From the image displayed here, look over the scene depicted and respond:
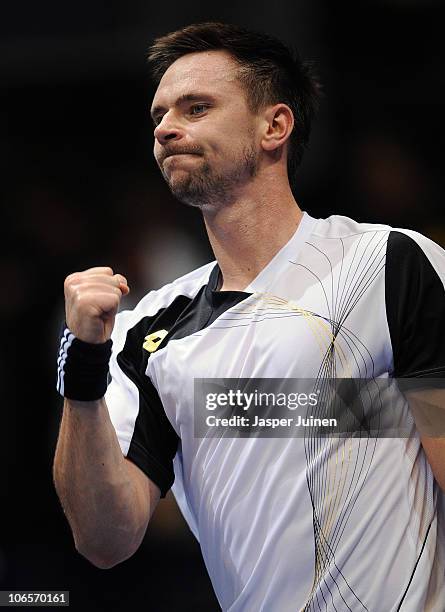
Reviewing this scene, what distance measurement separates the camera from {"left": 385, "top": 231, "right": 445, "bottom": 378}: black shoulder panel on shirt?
1328 mm

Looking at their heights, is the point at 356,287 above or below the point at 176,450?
above

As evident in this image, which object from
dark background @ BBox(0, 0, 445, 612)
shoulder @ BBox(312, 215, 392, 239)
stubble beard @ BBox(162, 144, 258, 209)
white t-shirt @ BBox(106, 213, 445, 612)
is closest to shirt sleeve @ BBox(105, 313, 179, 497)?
white t-shirt @ BBox(106, 213, 445, 612)

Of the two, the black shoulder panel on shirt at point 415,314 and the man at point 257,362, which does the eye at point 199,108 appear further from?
the black shoulder panel on shirt at point 415,314

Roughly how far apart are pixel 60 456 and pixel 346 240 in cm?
62

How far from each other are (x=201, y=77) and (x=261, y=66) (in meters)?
0.14

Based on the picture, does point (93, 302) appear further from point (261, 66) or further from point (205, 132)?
point (261, 66)

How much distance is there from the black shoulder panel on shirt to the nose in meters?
0.45

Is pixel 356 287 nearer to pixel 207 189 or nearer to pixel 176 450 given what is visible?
pixel 207 189

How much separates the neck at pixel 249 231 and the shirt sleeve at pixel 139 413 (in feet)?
0.65

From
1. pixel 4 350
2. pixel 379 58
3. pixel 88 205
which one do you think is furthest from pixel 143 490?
pixel 379 58

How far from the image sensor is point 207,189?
152 centimetres

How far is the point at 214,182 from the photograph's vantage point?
152 cm

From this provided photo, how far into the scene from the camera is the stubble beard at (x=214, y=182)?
151cm
